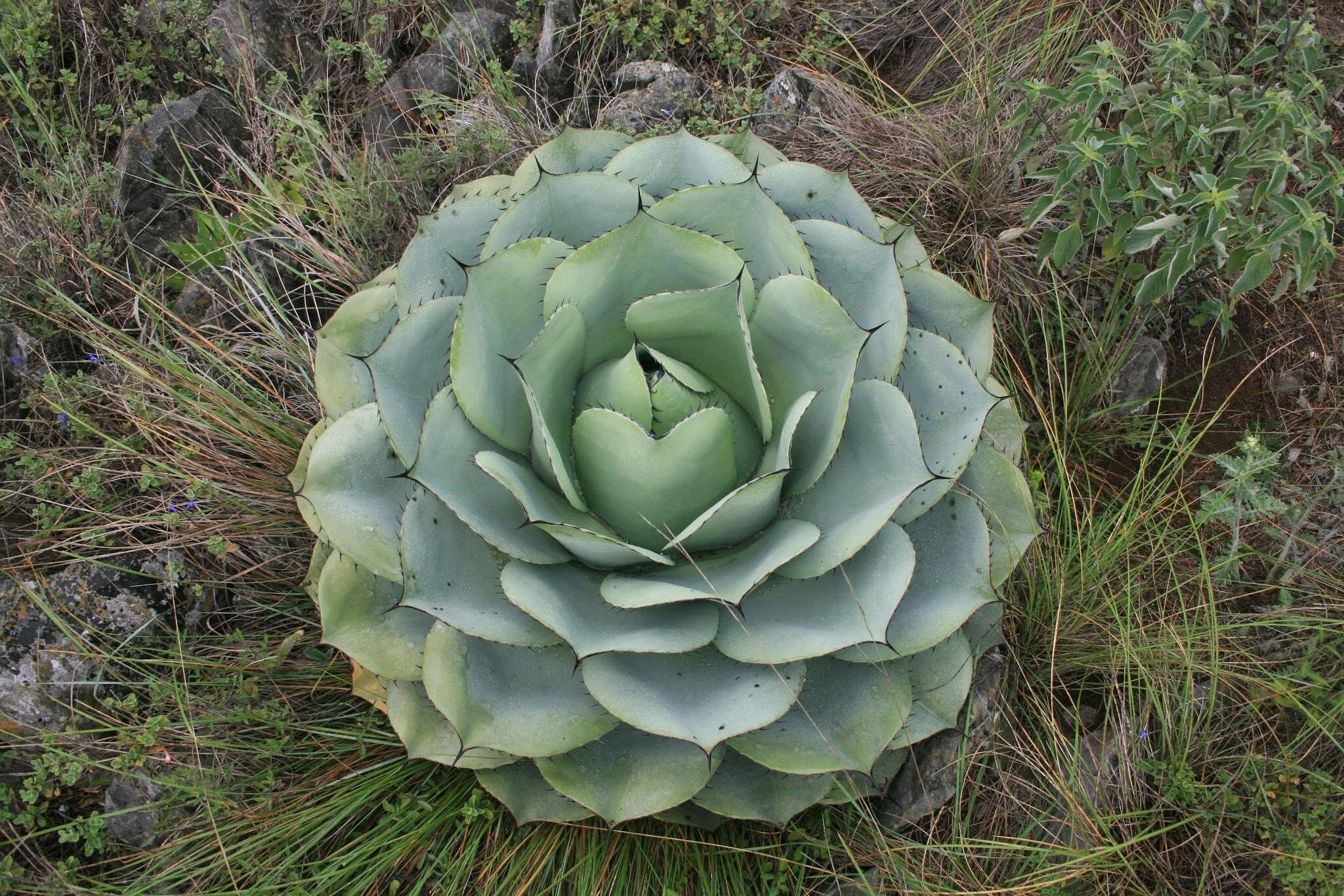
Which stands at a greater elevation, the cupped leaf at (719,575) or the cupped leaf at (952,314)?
the cupped leaf at (952,314)

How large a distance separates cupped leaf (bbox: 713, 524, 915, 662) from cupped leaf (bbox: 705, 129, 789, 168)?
2.48ft

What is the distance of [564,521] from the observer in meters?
1.42

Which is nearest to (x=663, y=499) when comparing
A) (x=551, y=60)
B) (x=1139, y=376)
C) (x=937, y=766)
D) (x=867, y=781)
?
(x=867, y=781)

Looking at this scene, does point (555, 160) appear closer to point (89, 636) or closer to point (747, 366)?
point (747, 366)

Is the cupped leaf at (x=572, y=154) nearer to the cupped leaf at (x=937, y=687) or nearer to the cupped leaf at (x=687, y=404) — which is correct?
the cupped leaf at (x=687, y=404)

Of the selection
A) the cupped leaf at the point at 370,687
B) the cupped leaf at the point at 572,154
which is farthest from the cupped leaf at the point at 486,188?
the cupped leaf at the point at 370,687

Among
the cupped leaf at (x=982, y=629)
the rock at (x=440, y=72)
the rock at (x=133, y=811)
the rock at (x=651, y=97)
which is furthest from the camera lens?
the rock at (x=440, y=72)

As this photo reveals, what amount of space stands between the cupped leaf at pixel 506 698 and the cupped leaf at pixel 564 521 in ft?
0.55

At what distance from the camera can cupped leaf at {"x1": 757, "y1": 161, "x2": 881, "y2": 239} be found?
1619 mm

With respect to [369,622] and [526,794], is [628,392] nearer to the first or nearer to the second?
[369,622]

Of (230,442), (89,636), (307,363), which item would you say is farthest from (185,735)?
(307,363)

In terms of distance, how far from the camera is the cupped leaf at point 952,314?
155 cm

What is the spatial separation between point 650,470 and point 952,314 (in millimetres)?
608

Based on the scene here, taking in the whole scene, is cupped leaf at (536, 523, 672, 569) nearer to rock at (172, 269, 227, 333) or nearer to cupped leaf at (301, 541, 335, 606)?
cupped leaf at (301, 541, 335, 606)
